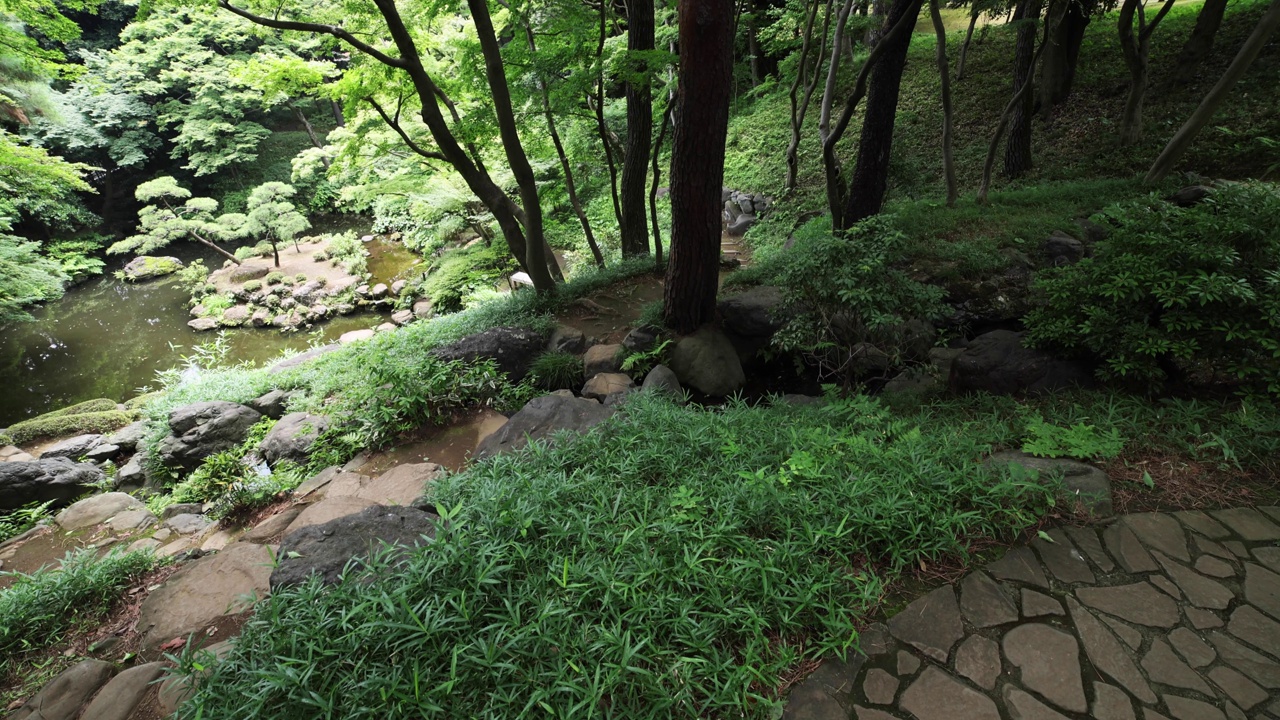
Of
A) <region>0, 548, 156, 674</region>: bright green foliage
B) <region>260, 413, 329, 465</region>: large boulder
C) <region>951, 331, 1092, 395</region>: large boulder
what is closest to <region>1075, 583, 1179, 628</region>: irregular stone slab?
<region>951, 331, 1092, 395</region>: large boulder

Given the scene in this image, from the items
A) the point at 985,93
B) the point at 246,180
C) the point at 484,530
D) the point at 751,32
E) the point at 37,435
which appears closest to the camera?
the point at 484,530

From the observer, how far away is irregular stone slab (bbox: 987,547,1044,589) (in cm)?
230

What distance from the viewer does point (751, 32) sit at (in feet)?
46.8

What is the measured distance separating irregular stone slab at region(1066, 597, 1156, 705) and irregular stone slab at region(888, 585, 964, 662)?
0.45 metres

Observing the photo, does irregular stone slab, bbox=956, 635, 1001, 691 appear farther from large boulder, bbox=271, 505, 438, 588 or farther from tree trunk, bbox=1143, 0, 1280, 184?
tree trunk, bbox=1143, 0, 1280, 184

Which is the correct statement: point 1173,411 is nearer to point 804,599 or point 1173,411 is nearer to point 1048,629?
point 1048,629

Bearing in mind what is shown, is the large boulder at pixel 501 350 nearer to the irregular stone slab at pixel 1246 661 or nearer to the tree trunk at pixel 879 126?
the tree trunk at pixel 879 126

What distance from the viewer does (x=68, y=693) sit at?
7.06 ft

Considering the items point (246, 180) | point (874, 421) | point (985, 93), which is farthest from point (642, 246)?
point (246, 180)

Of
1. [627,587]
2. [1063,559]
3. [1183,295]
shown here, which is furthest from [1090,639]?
[1183,295]

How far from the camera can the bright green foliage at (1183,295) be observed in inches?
119

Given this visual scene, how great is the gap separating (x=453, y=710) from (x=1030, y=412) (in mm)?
3820

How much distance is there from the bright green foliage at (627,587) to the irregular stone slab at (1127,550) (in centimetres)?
33

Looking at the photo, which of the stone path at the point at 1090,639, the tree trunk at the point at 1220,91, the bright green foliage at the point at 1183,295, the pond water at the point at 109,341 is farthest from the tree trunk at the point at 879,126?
the pond water at the point at 109,341
